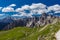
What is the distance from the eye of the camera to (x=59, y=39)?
185 m

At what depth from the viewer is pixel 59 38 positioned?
189 m

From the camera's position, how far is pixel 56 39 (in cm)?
18650

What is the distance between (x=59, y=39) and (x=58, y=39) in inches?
75.5

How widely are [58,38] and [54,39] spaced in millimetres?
4623

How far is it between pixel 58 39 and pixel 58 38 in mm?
3489

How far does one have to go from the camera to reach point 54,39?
192m

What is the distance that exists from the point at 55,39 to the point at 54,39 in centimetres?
455

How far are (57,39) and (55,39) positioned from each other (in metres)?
2.87

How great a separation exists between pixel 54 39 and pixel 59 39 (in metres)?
8.22

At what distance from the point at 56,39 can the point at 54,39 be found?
534 centimetres

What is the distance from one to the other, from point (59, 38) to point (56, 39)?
14.0 feet

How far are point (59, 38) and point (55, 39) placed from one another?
487 cm

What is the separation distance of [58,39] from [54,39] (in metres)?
6.33

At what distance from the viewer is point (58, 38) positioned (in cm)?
18975
